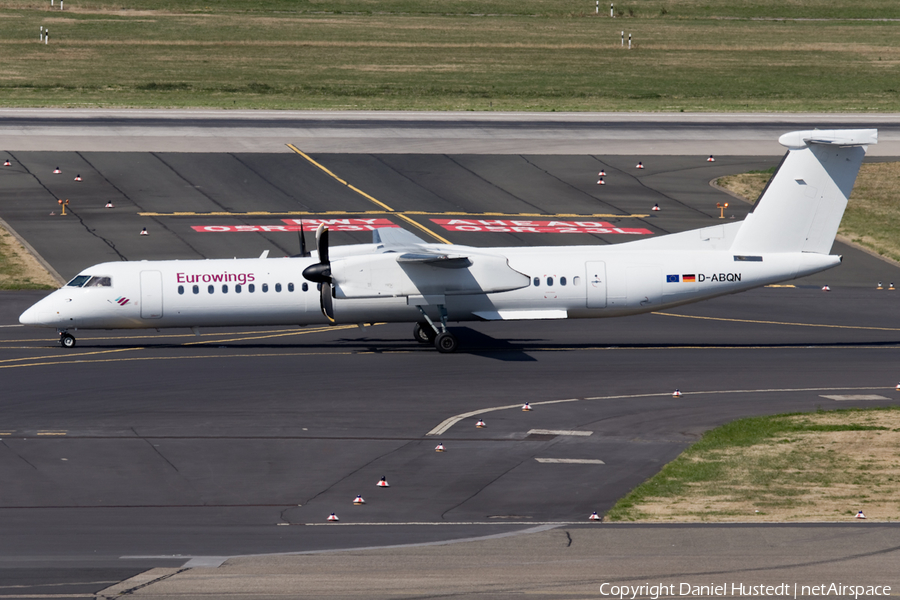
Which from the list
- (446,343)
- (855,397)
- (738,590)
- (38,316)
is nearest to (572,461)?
(738,590)

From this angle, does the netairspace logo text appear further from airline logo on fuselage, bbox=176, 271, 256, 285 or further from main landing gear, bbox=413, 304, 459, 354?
airline logo on fuselage, bbox=176, 271, 256, 285

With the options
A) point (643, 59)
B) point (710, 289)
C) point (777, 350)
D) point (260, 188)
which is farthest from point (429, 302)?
point (643, 59)

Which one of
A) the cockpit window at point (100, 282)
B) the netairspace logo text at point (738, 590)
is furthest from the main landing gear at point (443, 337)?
the netairspace logo text at point (738, 590)

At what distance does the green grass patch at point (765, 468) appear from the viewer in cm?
2008

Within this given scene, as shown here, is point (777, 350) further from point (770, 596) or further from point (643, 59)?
point (643, 59)

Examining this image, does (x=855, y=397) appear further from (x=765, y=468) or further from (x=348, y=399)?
Answer: (x=348, y=399)

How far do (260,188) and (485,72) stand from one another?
41597mm

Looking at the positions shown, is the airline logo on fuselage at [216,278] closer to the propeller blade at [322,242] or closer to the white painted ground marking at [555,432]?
the propeller blade at [322,242]

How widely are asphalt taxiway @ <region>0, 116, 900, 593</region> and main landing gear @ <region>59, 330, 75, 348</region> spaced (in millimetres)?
330

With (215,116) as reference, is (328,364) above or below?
below

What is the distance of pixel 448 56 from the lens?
319 feet

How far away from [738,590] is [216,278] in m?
21.4

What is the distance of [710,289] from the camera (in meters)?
33.3

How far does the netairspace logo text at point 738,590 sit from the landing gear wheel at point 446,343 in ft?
58.1
